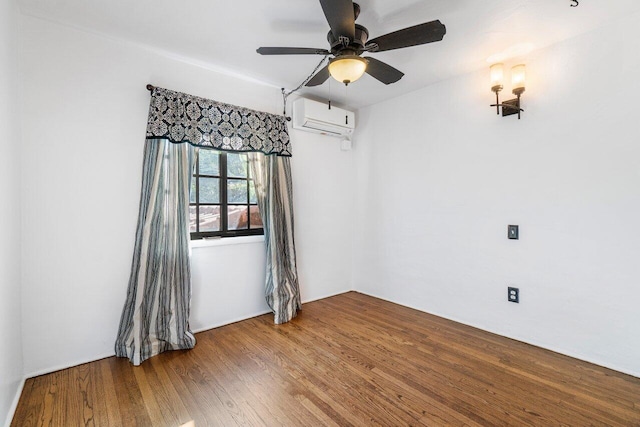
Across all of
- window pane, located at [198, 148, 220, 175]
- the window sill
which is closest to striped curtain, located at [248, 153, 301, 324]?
the window sill

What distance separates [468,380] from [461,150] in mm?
2048

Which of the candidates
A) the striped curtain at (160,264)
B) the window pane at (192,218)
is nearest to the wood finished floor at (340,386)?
the striped curtain at (160,264)

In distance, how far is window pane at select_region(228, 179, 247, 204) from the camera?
2.97m

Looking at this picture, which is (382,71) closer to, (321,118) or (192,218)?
(321,118)

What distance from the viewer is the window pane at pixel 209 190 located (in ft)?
9.18

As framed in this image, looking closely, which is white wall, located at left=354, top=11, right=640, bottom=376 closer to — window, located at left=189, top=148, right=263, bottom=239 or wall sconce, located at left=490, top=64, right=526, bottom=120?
wall sconce, located at left=490, top=64, right=526, bottom=120

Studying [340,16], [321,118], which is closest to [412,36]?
[340,16]

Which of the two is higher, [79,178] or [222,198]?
[79,178]

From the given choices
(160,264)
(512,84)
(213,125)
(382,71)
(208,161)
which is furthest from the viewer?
(208,161)

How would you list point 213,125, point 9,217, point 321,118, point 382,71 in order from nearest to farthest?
point 9,217
point 382,71
point 213,125
point 321,118

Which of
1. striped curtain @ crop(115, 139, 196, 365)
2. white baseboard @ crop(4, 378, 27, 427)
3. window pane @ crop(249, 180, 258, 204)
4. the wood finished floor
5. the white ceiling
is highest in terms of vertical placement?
the white ceiling

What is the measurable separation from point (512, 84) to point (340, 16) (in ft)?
5.95

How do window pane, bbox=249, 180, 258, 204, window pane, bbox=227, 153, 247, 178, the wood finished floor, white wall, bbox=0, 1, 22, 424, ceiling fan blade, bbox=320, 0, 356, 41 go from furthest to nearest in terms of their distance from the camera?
window pane, bbox=249, 180, 258, 204 → window pane, bbox=227, 153, 247, 178 → the wood finished floor → white wall, bbox=0, 1, 22, 424 → ceiling fan blade, bbox=320, 0, 356, 41

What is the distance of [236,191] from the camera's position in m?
3.01
